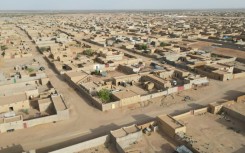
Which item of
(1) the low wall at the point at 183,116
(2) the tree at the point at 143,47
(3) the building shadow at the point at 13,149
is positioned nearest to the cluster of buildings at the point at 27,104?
(3) the building shadow at the point at 13,149

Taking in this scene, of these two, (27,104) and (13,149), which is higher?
(27,104)

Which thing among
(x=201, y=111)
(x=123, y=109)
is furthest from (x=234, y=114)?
(x=123, y=109)

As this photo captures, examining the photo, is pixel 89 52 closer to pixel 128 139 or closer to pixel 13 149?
pixel 13 149

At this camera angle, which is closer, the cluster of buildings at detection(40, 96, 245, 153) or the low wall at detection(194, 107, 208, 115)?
the cluster of buildings at detection(40, 96, 245, 153)

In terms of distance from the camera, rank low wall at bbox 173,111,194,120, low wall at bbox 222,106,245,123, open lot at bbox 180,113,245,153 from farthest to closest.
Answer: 1. low wall at bbox 173,111,194,120
2. low wall at bbox 222,106,245,123
3. open lot at bbox 180,113,245,153

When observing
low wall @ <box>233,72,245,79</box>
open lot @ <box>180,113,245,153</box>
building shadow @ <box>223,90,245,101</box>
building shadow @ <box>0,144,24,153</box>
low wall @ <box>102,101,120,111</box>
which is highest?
low wall @ <box>233,72,245,79</box>

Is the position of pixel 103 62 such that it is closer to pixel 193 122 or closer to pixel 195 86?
pixel 195 86

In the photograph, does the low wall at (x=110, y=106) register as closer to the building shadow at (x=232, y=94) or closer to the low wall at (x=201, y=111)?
the low wall at (x=201, y=111)

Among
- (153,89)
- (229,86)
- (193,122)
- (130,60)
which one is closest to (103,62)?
(130,60)

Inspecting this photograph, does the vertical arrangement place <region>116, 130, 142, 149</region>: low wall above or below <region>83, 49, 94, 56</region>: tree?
below

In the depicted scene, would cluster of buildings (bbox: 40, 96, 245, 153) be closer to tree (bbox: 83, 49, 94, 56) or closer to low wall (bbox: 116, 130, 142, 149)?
low wall (bbox: 116, 130, 142, 149)

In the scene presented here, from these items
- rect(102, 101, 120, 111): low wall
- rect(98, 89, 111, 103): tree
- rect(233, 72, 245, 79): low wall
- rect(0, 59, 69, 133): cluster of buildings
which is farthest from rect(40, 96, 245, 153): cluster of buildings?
rect(233, 72, 245, 79): low wall
